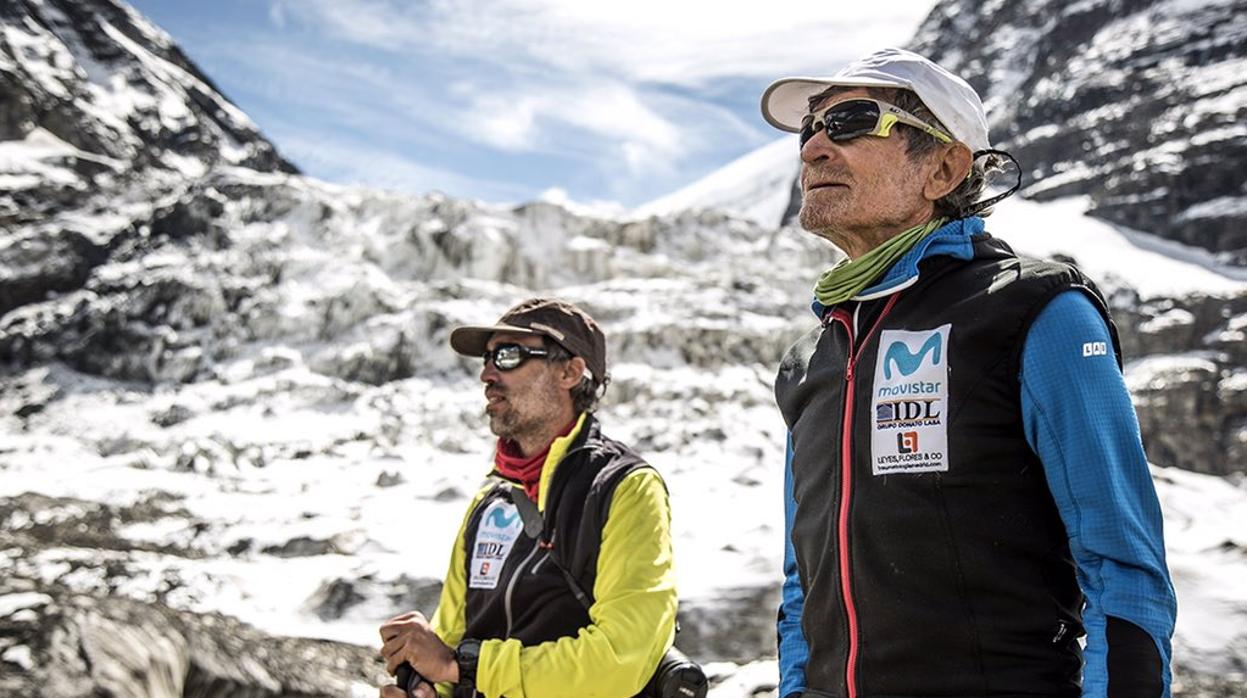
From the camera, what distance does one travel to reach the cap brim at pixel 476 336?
146 inches

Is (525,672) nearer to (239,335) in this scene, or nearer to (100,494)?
(100,494)

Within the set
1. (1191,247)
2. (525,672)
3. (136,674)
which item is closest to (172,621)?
(136,674)

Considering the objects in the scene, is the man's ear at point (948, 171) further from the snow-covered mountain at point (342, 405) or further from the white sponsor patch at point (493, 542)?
the snow-covered mountain at point (342, 405)

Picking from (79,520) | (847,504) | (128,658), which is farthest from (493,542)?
(79,520)

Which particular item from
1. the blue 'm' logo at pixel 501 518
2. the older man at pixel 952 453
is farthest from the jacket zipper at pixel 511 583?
the older man at pixel 952 453

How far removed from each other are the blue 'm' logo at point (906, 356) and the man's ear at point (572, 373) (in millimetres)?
1893

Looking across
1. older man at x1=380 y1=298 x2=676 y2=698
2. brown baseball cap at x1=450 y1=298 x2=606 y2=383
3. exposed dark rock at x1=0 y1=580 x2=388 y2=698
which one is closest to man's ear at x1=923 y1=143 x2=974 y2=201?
older man at x1=380 y1=298 x2=676 y2=698

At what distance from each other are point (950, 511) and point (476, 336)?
7.71 feet

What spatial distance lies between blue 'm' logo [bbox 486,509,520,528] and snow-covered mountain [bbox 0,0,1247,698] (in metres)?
1.81

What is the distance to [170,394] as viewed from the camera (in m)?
30.5

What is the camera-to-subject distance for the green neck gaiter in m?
2.09

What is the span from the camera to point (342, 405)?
28969 millimetres

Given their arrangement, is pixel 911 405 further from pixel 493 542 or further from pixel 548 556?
pixel 493 542

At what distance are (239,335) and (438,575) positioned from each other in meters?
21.7
